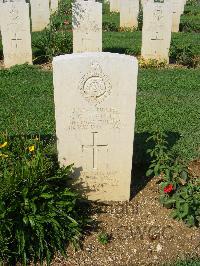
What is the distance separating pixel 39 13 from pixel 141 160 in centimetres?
1088

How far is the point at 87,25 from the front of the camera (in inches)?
417

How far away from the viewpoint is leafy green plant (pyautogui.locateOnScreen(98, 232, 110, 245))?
4199 mm

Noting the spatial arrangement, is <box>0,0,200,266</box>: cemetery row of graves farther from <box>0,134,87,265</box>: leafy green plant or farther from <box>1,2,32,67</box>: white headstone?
<box>1,2,32,67</box>: white headstone

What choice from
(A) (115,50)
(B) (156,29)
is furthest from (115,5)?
(B) (156,29)

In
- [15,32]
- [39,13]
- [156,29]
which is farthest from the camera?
[39,13]

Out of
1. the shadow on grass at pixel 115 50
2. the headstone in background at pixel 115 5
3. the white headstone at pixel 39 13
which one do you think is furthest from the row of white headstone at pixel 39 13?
the headstone in background at pixel 115 5

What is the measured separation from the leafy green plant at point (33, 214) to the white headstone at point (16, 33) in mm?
6319

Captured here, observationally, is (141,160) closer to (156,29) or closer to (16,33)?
(156,29)

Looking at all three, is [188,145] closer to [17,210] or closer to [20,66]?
[17,210]

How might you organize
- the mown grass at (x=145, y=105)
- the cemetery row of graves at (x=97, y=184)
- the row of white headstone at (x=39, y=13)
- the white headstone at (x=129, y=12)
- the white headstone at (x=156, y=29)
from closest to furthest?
the cemetery row of graves at (x=97, y=184) → the mown grass at (x=145, y=105) → the white headstone at (x=156, y=29) → the row of white headstone at (x=39, y=13) → the white headstone at (x=129, y=12)

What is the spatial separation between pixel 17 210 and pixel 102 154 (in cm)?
121

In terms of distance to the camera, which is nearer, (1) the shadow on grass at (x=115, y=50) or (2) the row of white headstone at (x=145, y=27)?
(2) the row of white headstone at (x=145, y=27)

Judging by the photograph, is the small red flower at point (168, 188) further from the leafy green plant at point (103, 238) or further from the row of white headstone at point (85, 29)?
the row of white headstone at point (85, 29)

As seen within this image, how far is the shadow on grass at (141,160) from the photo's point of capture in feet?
16.8
